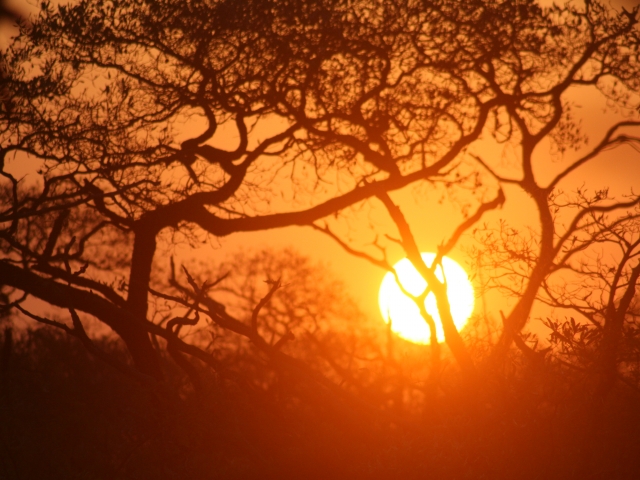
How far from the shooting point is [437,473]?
24.9 ft

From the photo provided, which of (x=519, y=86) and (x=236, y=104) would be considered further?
(x=519, y=86)

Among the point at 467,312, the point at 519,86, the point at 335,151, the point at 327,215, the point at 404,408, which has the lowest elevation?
the point at 404,408

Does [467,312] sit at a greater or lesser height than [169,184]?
lesser

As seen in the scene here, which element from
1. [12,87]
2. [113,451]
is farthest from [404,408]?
[12,87]

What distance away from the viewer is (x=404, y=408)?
9.53m

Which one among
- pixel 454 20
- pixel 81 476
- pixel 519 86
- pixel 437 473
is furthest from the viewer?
pixel 519 86

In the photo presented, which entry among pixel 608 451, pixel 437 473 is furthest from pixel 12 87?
pixel 608 451

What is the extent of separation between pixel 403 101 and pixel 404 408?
410cm

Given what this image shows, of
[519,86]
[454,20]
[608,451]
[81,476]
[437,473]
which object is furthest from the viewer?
[519,86]

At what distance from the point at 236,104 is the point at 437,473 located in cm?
550

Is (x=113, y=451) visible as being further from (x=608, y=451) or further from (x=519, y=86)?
(x=519, y=86)

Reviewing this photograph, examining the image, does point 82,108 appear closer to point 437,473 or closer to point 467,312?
point 467,312

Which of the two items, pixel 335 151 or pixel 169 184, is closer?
pixel 169 184

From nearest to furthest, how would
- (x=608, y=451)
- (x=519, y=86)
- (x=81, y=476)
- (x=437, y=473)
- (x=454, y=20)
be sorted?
(x=437, y=473) → (x=608, y=451) → (x=81, y=476) → (x=454, y=20) → (x=519, y=86)
